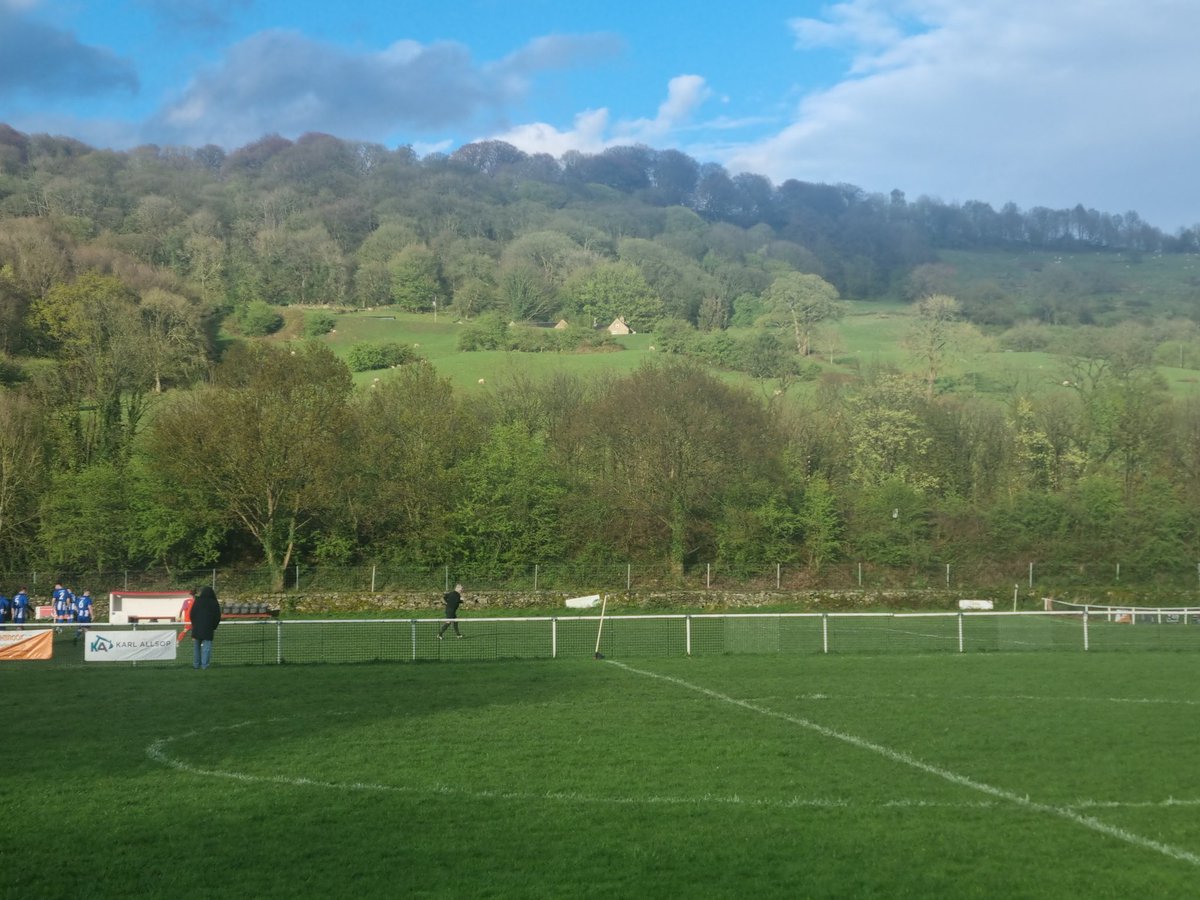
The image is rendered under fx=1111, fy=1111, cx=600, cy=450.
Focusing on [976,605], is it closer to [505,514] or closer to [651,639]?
[651,639]

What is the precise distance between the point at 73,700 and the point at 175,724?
3763mm

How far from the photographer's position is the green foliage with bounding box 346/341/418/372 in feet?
302

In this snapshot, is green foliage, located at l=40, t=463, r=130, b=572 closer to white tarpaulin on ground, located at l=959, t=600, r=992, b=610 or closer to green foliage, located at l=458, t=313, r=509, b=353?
white tarpaulin on ground, located at l=959, t=600, r=992, b=610

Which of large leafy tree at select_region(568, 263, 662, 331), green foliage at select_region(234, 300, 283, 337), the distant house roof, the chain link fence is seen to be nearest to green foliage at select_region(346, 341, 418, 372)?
green foliage at select_region(234, 300, 283, 337)

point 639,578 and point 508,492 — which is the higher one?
point 508,492

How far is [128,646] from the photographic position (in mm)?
24688

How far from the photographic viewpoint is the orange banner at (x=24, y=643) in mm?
25703

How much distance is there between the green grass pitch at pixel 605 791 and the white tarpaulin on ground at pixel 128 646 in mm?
4973

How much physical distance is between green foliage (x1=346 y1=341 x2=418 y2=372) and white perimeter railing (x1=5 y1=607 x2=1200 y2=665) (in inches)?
2326

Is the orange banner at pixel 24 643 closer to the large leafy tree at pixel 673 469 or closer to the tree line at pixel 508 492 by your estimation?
the tree line at pixel 508 492

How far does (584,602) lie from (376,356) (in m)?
53.6

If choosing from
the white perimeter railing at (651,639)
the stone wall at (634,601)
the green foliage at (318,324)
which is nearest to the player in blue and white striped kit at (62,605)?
the white perimeter railing at (651,639)

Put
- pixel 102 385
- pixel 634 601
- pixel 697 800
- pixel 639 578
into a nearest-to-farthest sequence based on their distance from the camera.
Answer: pixel 697 800 → pixel 634 601 → pixel 639 578 → pixel 102 385

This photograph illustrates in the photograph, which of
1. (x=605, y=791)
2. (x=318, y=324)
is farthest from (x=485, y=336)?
(x=605, y=791)
